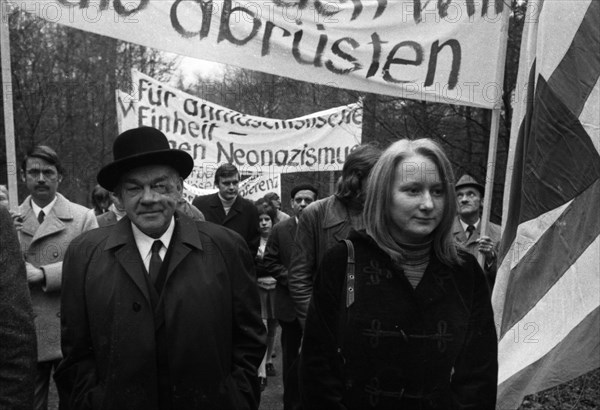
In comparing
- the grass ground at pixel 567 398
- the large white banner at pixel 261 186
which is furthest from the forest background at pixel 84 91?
the grass ground at pixel 567 398

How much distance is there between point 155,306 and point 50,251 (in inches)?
74.9

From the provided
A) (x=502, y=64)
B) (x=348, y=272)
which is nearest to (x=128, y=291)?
(x=348, y=272)

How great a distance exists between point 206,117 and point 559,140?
422cm

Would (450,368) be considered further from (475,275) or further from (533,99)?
(533,99)

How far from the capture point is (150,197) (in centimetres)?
283

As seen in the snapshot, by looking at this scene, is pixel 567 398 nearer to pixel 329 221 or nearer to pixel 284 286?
pixel 284 286

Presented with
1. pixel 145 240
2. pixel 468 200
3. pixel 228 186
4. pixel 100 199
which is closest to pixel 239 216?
pixel 228 186

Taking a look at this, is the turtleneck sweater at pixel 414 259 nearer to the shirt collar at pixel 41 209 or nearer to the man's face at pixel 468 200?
the shirt collar at pixel 41 209

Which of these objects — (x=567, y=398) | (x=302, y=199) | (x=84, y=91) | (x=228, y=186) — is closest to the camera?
(x=567, y=398)

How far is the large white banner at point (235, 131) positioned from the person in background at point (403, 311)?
4513 millimetres

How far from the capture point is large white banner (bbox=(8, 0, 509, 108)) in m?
4.49

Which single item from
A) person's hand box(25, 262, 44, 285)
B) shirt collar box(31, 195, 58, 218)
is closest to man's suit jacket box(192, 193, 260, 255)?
shirt collar box(31, 195, 58, 218)

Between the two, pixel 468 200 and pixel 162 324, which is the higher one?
pixel 468 200

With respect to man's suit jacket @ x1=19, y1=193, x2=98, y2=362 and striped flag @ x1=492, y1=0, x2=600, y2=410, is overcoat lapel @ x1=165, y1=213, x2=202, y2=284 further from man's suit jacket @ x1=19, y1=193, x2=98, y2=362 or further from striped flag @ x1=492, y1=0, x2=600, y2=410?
striped flag @ x1=492, y1=0, x2=600, y2=410
